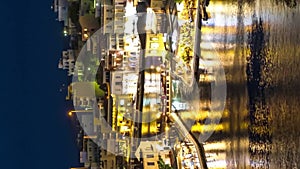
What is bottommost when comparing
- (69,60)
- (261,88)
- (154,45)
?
(69,60)

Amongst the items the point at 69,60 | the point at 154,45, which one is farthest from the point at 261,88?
the point at 69,60

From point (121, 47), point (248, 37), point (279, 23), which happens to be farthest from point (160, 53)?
point (279, 23)

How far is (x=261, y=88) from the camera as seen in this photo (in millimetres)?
14578

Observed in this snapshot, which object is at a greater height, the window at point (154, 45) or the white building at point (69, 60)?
the window at point (154, 45)

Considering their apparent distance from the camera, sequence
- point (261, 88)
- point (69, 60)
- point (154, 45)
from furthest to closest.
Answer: point (69, 60) < point (154, 45) < point (261, 88)

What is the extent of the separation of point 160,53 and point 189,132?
3.72 meters

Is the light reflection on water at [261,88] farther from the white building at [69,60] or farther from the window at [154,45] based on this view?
the white building at [69,60]

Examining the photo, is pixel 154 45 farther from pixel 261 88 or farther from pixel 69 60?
pixel 69 60

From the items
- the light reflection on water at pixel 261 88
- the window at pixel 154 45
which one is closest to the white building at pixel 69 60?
the window at pixel 154 45

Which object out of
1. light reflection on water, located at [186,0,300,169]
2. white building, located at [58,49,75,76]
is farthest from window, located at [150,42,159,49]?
white building, located at [58,49,75,76]

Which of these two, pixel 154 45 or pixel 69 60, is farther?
pixel 69 60

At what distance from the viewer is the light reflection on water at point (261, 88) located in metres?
12.5

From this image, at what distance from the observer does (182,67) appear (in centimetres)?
2097

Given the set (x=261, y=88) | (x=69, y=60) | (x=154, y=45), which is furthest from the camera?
(x=69, y=60)
